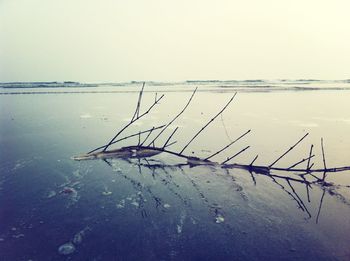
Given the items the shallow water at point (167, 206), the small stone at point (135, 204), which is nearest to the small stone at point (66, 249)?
the shallow water at point (167, 206)

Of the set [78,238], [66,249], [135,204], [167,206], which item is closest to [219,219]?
[167,206]

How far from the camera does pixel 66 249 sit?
4.43 meters

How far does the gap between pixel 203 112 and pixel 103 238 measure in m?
14.5

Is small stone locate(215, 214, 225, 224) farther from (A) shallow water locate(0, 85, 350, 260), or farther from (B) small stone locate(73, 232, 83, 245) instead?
(B) small stone locate(73, 232, 83, 245)

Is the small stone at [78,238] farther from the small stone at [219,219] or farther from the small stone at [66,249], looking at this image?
the small stone at [219,219]

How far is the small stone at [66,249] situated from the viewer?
4352 mm

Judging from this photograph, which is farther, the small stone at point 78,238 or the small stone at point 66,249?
the small stone at point 78,238

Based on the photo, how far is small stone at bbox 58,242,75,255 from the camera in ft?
14.3

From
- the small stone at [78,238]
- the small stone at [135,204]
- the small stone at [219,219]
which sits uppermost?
the small stone at [219,219]

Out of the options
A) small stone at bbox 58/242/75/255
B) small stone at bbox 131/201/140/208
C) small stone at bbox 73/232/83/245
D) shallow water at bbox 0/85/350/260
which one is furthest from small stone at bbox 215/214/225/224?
small stone at bbox 58/242/75/255

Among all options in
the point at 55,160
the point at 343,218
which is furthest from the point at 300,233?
the point at 55,160

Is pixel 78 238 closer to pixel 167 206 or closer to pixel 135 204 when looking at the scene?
pixel 135 204

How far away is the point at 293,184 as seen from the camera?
7.03 m

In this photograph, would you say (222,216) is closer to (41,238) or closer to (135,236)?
(135,236)
